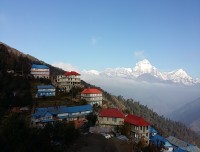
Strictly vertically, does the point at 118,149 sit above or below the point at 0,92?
below

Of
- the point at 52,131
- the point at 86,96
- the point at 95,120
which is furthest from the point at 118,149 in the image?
the point at 86,96

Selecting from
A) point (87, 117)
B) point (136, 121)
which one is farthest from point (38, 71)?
point (136, 121)

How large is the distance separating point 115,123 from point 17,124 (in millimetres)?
26672

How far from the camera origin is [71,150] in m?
51.8

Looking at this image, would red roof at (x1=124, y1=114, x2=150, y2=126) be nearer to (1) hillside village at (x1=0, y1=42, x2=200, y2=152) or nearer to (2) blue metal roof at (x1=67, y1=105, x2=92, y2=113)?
(1) hillside village at (x1=0, y1=42, x2=200, y2=152)

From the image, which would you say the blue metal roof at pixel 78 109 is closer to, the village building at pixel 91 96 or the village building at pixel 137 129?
the village building at pixel 91 96

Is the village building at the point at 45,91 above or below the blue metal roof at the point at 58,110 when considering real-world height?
above

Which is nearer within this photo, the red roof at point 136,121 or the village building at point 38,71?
the red roof at point 136,121

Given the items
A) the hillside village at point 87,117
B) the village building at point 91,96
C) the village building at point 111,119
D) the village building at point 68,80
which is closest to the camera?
the hillside village at point 87,117

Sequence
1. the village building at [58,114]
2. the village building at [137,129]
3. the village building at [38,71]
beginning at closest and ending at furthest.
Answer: the village building at [137,129], the village building at [58,114], the village building at [38,71]

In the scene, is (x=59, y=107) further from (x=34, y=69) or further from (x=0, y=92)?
(x=34, y=69)

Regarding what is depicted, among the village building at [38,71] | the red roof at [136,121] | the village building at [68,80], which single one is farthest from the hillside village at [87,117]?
the village building at [38,71]

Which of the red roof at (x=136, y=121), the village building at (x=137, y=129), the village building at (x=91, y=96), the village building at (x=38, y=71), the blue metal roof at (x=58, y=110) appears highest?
the village building at (x=38, y=71)

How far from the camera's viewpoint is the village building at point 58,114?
228 ft
